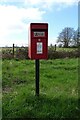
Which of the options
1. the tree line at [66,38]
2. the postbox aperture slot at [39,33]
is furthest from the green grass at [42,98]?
the tree line at [66,38]

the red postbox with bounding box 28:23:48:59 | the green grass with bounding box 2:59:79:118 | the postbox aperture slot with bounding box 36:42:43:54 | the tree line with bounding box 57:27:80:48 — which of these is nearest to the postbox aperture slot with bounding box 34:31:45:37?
the red postbox with bounding box 28:23:48:59

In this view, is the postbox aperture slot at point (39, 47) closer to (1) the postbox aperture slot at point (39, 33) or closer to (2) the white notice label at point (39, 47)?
(2) the white notice label at point (39, 47)

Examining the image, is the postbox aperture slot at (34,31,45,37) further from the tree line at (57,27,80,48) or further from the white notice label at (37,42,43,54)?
the tree line at (57,27,80,48)

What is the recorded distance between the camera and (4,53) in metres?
20.3

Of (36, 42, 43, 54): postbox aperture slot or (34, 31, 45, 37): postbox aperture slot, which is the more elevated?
(34, 31, 45, 37): postbox aperture slot

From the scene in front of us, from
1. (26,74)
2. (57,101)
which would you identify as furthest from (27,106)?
(26,74)

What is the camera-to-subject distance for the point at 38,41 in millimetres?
7324

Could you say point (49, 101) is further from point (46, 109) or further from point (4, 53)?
point (4, 53)

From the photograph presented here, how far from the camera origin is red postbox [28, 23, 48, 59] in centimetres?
716

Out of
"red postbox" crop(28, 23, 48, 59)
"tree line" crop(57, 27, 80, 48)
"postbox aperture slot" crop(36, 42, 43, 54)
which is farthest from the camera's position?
"tree line" crop(57, 27, 80, 48)

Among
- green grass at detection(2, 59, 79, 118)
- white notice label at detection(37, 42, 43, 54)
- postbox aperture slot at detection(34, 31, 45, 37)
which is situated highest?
postbox aperture slot at detection(34, 31, 45, 37)

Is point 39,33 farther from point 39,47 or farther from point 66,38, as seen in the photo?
point 66,38

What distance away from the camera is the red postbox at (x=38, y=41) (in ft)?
23.5

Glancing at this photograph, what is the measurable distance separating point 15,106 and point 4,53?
45.2 feet
